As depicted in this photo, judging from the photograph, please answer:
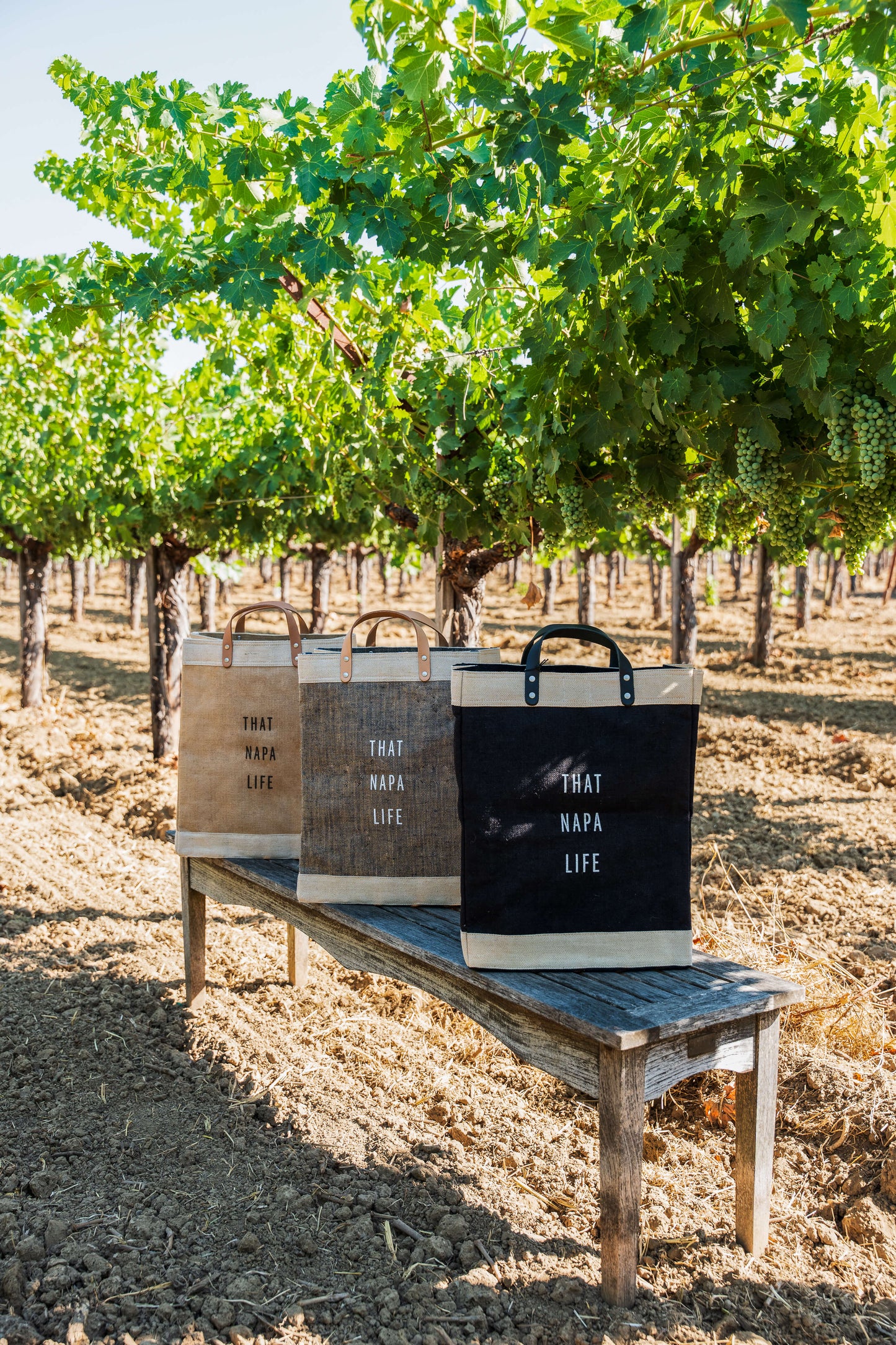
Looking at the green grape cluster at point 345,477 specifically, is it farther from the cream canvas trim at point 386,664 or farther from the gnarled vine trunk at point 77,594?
the gnarled vine trunk at point 77,594

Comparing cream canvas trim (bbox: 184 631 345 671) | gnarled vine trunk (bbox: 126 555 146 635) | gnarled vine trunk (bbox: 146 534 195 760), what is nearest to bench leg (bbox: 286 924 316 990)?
cream canvas trim (bbox: 184 631 345 671)

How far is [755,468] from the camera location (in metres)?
2.85

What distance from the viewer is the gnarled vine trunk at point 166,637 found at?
8.62 meters

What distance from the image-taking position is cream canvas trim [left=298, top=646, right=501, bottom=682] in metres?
2.60

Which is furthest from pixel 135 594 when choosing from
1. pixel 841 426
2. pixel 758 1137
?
pixel 758 1137

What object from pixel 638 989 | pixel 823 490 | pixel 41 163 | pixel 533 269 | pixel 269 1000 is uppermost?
pixel 41 163

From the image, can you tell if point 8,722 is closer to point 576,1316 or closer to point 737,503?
point 737,503

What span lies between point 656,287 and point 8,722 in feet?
33.4

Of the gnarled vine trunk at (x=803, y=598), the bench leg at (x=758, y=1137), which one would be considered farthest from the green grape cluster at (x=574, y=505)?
the gnarled vine trunk at (x=803, y=598)

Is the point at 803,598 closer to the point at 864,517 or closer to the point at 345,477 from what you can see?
the point at 345,477

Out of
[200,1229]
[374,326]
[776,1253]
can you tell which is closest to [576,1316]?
[776,1253]

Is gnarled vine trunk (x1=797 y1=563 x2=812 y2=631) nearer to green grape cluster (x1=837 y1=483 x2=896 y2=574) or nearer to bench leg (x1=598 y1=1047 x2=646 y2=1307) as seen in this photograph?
green grape cluster (x1=837 y1=483 x2=896 y2=574)

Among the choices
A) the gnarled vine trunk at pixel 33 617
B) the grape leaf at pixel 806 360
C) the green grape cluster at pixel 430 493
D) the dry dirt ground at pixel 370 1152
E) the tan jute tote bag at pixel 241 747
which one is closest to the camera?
the dry dirt ground at pixel 370 1152

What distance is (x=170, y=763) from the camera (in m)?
8.66
